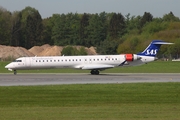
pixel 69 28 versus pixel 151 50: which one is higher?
pixel 69 28

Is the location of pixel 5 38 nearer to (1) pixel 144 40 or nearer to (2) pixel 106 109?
(1) pixel 144 40

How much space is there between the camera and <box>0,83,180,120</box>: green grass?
1650 centimetres

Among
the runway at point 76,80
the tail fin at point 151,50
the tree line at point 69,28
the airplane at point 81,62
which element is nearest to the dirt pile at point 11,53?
the tree line at point 69,28

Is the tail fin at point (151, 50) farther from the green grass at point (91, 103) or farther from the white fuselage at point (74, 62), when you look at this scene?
the green grass at point (91, 103)

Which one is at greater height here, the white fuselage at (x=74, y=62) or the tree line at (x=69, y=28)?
the tree line at (x=69, y=28)

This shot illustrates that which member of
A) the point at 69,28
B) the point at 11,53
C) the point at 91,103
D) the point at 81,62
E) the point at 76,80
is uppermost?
the point at 69,28

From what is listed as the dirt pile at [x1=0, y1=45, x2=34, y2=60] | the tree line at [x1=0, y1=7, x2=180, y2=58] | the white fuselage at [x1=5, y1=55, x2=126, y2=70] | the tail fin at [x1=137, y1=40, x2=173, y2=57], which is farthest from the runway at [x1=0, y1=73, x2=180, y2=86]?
the tree line at [x1=0, y1=7, x2=180, y2=58]

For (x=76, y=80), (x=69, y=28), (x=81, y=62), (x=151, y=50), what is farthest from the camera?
(x=69, y=28)

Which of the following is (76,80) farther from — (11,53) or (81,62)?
(11,53)

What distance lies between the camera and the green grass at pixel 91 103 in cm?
1650

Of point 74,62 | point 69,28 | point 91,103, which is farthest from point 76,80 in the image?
point 69,28

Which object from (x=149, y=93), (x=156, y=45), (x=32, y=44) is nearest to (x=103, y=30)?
(x=32, y=44)

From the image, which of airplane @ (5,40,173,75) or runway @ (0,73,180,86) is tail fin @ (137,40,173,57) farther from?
runway @ (0,73,180,86)

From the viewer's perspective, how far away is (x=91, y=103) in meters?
20.5
